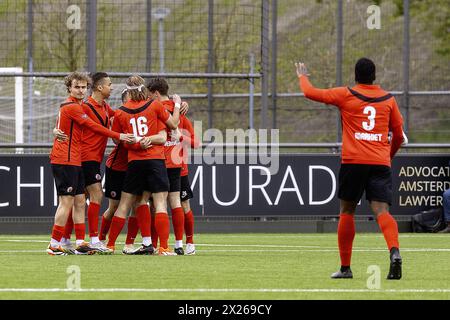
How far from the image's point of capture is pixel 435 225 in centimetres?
2083

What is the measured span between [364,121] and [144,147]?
348cm

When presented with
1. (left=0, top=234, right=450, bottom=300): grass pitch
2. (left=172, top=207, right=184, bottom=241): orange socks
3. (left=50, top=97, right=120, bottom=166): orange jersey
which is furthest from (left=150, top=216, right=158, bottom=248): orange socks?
(left=50, top=97, right=120, bottom=166): orange jersey

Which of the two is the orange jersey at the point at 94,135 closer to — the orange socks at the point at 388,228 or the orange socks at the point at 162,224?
the orange socks at the point at 162,224

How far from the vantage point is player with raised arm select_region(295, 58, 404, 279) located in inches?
451

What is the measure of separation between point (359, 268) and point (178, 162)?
309 centimetres

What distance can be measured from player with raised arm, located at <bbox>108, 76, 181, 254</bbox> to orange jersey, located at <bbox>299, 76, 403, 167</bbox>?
3312 mm

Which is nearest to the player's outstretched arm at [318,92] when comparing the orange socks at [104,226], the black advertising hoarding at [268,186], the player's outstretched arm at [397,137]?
the player's outstretched arm at [397,137]

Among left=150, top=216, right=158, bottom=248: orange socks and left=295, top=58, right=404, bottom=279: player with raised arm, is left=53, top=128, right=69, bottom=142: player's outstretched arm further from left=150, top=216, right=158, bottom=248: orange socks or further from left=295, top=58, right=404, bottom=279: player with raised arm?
left=295, top=58, right=404, bottom=279: player with raised arm

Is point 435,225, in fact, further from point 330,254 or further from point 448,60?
point 448,60

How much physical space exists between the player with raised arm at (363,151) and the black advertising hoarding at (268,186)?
912 cm

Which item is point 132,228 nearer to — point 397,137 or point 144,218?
point 144,218

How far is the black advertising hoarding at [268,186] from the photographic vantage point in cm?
2009

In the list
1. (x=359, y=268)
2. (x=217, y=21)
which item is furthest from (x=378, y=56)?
(x=359, y=268)
